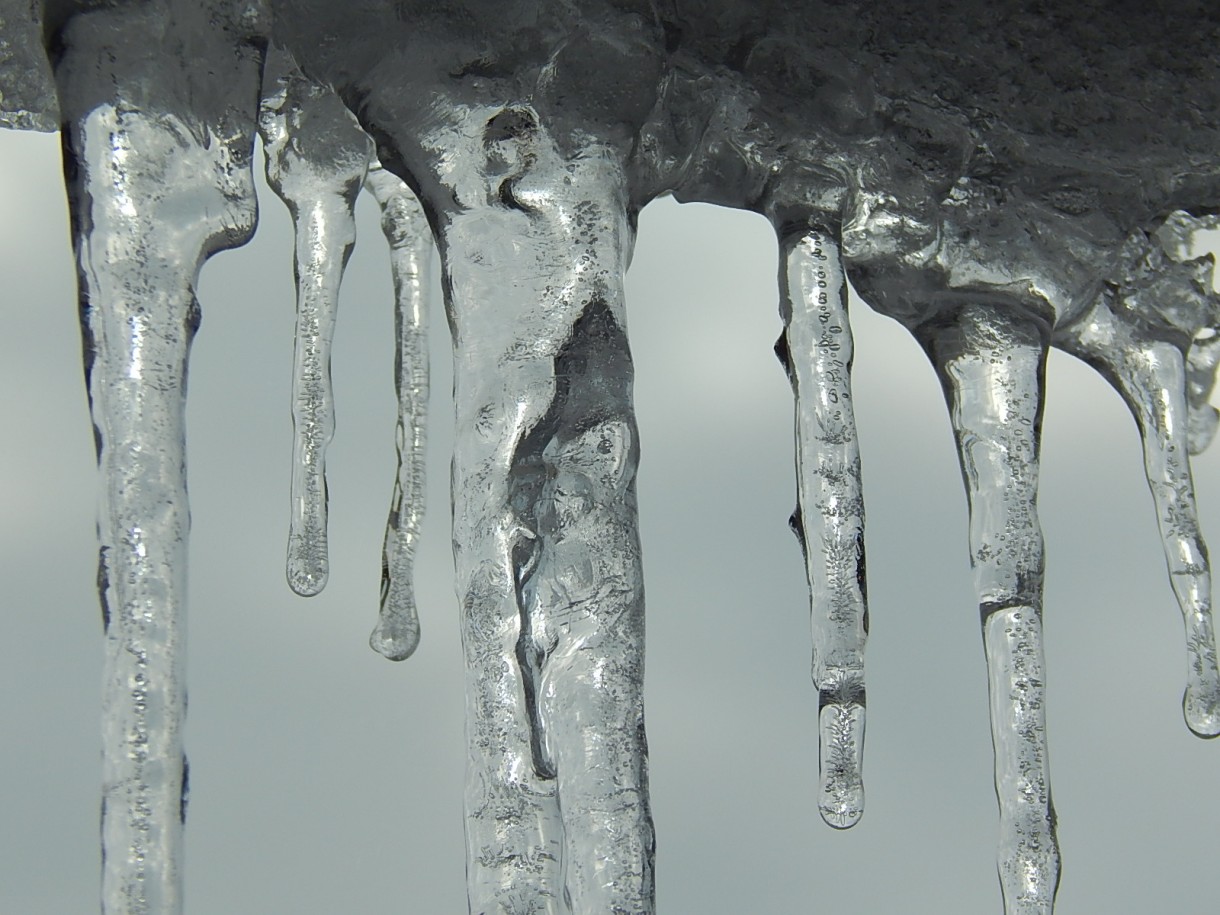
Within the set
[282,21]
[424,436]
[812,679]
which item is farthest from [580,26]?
[424,436]

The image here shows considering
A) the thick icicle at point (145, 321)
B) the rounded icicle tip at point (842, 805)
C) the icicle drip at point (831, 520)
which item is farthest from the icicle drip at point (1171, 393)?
the thick icicle at point (145, 321)

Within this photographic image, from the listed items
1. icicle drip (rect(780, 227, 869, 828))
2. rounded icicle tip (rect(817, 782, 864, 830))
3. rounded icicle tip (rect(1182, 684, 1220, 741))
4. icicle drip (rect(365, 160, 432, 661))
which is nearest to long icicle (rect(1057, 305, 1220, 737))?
rounded icicle tip (rect(1182, 684, 1220, 741))

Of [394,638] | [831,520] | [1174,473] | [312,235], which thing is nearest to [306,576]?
[394,638]

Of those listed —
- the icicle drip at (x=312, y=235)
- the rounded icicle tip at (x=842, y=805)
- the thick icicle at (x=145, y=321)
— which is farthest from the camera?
the icicle drip at (x=312, y=235)

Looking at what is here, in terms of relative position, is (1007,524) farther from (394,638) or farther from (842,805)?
(394,638)

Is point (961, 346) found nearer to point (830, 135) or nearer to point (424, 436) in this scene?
point (830, 135)

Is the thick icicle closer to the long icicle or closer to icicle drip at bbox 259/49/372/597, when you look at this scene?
icicle drip at bbox 259/49/372/597

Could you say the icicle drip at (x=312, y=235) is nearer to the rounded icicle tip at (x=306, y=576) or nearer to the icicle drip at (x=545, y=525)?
the rounded icicle tip at (x=306, y=576)
